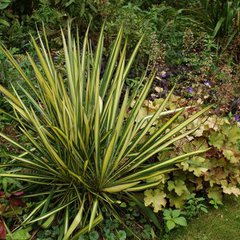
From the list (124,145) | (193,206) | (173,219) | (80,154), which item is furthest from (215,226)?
(80,154)

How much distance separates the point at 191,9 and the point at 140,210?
3544 mm

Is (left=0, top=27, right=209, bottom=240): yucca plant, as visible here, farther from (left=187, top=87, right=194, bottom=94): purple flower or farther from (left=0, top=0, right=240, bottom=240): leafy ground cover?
(left=187, top=87, right=194, bottom=94): purple flower

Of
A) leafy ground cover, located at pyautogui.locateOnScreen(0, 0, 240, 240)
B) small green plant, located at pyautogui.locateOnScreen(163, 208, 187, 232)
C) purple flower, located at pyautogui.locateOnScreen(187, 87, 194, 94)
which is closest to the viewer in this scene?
leafy ground cover, located at pyautogui.locateOnScreen(0, 0, 240, 240)

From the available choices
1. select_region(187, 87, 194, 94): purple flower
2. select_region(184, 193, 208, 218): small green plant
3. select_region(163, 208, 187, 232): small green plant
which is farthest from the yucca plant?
select_region(187, 87, 194, 94): purple flower

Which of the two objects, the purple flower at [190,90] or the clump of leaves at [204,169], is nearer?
the clump of leaves at [204,169]

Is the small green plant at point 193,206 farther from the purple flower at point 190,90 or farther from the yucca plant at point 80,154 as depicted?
the purple flower at point 190,90

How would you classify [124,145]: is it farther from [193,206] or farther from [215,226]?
[215,226]

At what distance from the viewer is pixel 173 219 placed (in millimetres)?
3242

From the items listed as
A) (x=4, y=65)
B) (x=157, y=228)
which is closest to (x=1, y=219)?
(x=157, y=228)

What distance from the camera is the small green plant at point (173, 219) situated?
10.5ft

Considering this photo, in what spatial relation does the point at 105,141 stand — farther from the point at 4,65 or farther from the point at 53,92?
the point at 4,65

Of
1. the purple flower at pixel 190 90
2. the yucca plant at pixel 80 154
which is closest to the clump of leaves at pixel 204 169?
the yucca plant at pixel 80 154

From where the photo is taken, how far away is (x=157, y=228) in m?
3.33

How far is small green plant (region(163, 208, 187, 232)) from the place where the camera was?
3.19 m
